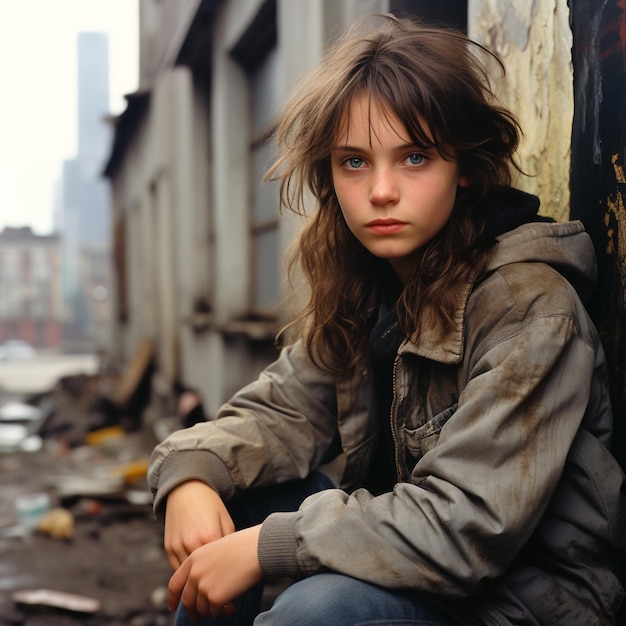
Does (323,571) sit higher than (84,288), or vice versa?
(323,571)

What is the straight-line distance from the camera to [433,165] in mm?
1490

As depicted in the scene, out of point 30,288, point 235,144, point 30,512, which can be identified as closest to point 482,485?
point 30,512

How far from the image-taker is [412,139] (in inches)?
56.8

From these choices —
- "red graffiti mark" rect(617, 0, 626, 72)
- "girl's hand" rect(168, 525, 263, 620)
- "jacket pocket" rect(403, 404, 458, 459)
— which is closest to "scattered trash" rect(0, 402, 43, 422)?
"girl's hand" rect(168, 525, 263, 620)

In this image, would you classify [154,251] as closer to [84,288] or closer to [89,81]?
[84,288]

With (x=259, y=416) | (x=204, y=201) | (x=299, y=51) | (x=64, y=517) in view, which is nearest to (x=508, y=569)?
(x=259, y=416)

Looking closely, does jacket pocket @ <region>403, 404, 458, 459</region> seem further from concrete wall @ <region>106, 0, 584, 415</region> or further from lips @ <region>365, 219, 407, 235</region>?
concrete wall @ <region>106, 0, 584, 415</region>

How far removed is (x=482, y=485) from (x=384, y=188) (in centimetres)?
57

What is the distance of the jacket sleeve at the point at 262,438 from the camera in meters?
1.71

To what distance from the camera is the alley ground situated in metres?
3.32

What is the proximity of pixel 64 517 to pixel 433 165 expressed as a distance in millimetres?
3819

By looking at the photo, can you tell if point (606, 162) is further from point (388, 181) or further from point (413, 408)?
point (413, 408)

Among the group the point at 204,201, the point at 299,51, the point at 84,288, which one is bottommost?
the point at 84,288

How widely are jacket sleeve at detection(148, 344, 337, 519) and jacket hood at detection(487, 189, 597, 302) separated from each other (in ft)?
1.86
